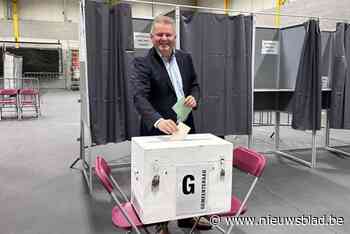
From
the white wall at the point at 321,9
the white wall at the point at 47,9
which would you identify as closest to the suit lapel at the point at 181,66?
the white wall at the point at 321,9

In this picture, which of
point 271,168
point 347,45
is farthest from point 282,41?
point 271,168

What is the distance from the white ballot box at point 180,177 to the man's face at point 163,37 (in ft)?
1.73

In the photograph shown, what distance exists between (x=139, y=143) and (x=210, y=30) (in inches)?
87.9

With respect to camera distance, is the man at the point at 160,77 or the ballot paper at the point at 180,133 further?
the man at the point at 160,77

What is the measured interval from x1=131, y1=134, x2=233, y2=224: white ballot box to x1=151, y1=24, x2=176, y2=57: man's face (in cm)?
53

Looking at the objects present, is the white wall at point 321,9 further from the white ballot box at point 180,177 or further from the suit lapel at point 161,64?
the white ballot box at point 180,177

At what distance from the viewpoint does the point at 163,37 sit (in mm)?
1558

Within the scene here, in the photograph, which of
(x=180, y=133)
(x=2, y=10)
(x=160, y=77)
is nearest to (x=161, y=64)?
(x=160, y=77)

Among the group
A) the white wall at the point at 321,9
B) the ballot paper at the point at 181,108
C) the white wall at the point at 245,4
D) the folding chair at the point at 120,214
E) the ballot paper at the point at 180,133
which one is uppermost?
the white wall at the point at 245,4

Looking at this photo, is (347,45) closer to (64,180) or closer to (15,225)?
(64,180)

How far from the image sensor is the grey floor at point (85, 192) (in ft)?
Result: 7.17

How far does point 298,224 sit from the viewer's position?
222 centimetres

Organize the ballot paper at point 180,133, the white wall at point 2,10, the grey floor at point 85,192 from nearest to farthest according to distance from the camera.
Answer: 1. the ballot paper at point 180,133
2. the grey floor at point 85,192
3. the white wall at point 2,10

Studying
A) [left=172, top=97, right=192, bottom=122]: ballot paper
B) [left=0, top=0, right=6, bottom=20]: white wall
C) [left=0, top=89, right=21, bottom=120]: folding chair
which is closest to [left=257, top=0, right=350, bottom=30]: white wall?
[left=172, top=97, right=192, bottom=122]: ballot paper
